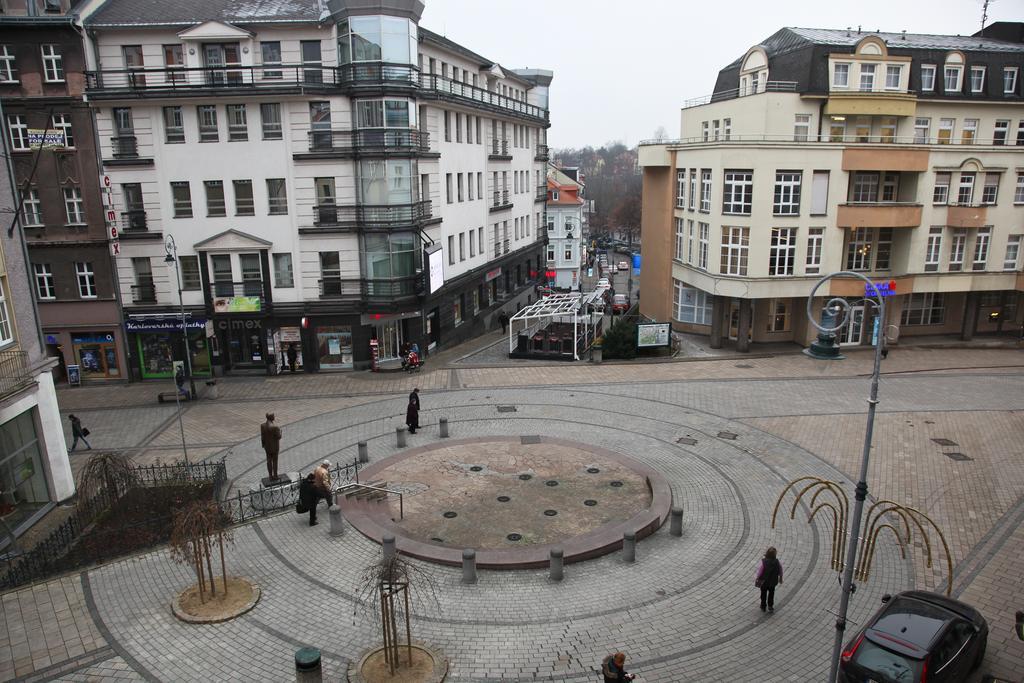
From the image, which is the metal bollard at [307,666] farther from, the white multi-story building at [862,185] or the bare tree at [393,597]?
the white multi-story building at [862,185]

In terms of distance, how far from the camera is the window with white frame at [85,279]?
99.4ft

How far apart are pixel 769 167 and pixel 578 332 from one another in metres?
12.8

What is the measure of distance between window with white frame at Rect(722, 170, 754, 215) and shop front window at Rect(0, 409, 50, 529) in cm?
3066

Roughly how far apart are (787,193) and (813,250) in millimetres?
3329

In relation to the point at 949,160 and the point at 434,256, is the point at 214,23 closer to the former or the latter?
the point at 434,256

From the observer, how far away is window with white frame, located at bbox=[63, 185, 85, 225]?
29.7 metres

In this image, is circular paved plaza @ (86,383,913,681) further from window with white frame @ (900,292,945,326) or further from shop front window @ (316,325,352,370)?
window with white frame @ (900,292,945,326)

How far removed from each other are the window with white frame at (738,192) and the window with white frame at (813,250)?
11.4 ft

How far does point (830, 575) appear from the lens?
47.2 ft

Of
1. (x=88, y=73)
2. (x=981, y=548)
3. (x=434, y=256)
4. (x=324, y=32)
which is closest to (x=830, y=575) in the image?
(x=981, y=548)

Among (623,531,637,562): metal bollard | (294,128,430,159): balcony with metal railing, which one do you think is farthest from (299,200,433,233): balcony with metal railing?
(623,531,637,562): metal bollard

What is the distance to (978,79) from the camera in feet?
118

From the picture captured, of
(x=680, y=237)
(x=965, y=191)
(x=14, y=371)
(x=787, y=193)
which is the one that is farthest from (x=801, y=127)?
(x=14, y=371)

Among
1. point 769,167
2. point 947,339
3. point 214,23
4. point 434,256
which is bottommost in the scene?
point 947,339
